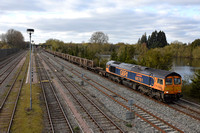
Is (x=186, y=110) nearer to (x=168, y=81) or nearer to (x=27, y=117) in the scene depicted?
(x=168, y=81)

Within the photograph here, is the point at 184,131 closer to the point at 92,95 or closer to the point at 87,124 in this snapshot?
the point at 87,124

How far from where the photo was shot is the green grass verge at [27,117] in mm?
11504

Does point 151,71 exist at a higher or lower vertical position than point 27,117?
higher

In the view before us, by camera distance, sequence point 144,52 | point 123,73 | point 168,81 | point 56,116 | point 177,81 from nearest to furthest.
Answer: point 56,116 → point 168,81 → point 177,81 → point 123,73 → point 144,52

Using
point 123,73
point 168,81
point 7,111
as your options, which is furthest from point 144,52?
point 7,111

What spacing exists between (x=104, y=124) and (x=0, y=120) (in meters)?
8.02

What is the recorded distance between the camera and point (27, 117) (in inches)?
529

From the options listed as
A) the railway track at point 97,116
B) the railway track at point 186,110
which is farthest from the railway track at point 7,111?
the railway track at point 186,110

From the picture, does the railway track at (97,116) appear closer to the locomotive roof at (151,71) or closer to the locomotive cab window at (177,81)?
the locomotive roof at (151,71)

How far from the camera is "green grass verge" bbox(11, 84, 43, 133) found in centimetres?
1150

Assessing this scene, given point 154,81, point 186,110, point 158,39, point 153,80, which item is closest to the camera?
point 186,110

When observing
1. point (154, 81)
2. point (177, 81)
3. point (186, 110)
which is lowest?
point (186, 110)

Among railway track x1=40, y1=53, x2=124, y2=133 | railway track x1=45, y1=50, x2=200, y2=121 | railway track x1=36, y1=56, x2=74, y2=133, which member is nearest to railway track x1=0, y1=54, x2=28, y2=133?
railway track x1=36, y1=56, x2=74, y2=133

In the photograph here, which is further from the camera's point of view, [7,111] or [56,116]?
[7,111]
